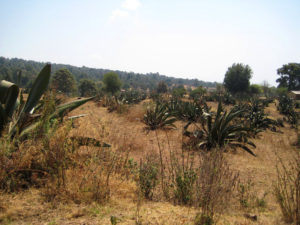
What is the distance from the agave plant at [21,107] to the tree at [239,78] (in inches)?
1839

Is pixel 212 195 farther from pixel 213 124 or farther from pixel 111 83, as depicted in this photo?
pixel 111 83

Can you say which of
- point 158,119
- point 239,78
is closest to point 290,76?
point 239,78

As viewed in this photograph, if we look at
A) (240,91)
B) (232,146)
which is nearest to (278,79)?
(240,91)

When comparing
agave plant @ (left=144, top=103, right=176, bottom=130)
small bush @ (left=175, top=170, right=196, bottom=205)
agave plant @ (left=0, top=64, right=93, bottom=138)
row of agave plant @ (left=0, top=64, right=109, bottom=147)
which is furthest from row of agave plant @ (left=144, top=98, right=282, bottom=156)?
agave plant @ (left=0, top=64, right=93, bottom=138)

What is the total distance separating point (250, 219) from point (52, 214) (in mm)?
2261

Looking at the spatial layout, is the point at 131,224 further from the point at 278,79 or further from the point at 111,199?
the point at 278,79

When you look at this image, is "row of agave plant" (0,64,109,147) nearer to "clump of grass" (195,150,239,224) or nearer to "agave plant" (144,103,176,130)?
"clump of grass" (195,150,239,224)

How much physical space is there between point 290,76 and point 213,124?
63.2 metres

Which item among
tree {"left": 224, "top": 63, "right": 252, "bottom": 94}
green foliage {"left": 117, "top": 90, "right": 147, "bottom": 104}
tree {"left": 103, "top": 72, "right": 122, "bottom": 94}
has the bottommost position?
green foliage {"left": 117, "top": 90, "right": 147, "bottom": 104}

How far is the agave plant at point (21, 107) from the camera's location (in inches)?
128

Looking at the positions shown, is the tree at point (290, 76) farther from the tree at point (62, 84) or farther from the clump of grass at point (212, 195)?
the clump of grass at point (212, 195)

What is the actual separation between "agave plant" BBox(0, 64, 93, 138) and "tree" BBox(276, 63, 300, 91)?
6564cm

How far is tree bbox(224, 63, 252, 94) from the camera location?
146 ft

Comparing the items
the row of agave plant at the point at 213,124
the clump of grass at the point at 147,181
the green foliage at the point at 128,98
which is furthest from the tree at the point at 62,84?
the green foliage at the point at 128,98
